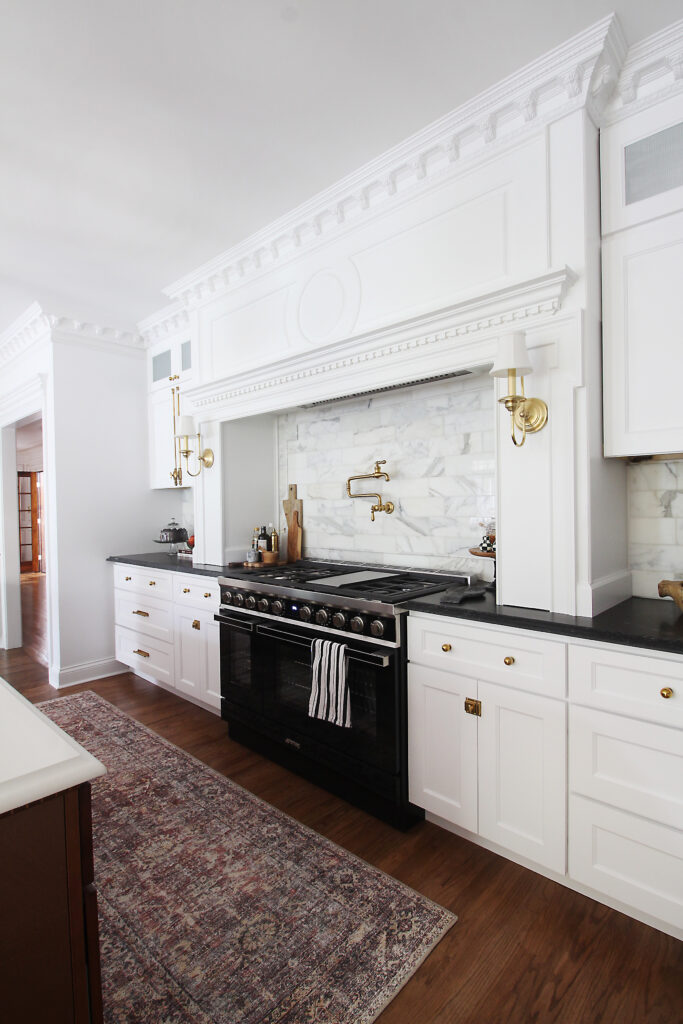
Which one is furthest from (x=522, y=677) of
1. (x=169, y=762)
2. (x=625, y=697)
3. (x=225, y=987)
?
(x=169, y=762)

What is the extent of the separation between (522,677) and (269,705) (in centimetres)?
143

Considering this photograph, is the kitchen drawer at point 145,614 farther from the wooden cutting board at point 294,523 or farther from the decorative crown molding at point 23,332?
the decorative crown molding at point 23,332

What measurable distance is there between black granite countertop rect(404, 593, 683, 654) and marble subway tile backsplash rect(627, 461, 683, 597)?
11cm

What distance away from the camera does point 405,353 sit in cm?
249

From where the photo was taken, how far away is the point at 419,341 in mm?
2412

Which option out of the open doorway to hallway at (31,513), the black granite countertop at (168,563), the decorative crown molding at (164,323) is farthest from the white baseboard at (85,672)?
the open doorway to hallway at (31,513)

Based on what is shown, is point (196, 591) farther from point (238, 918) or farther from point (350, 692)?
point (238, 918)

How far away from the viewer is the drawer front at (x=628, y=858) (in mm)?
1630

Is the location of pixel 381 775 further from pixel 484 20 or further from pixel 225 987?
pixel 484 20

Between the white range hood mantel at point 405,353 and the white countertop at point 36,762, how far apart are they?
6.36 feet

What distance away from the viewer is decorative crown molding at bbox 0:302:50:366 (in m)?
4.16

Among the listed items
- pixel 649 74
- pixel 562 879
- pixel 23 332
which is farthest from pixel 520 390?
pixel 23 332

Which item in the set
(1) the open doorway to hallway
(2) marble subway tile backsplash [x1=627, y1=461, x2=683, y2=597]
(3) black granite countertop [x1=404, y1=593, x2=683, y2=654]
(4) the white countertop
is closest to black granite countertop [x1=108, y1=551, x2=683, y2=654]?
(3) black granite countertop [x1=404, y1=593, x2=683, y2=654]

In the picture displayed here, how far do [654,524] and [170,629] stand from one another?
3.02 meters
